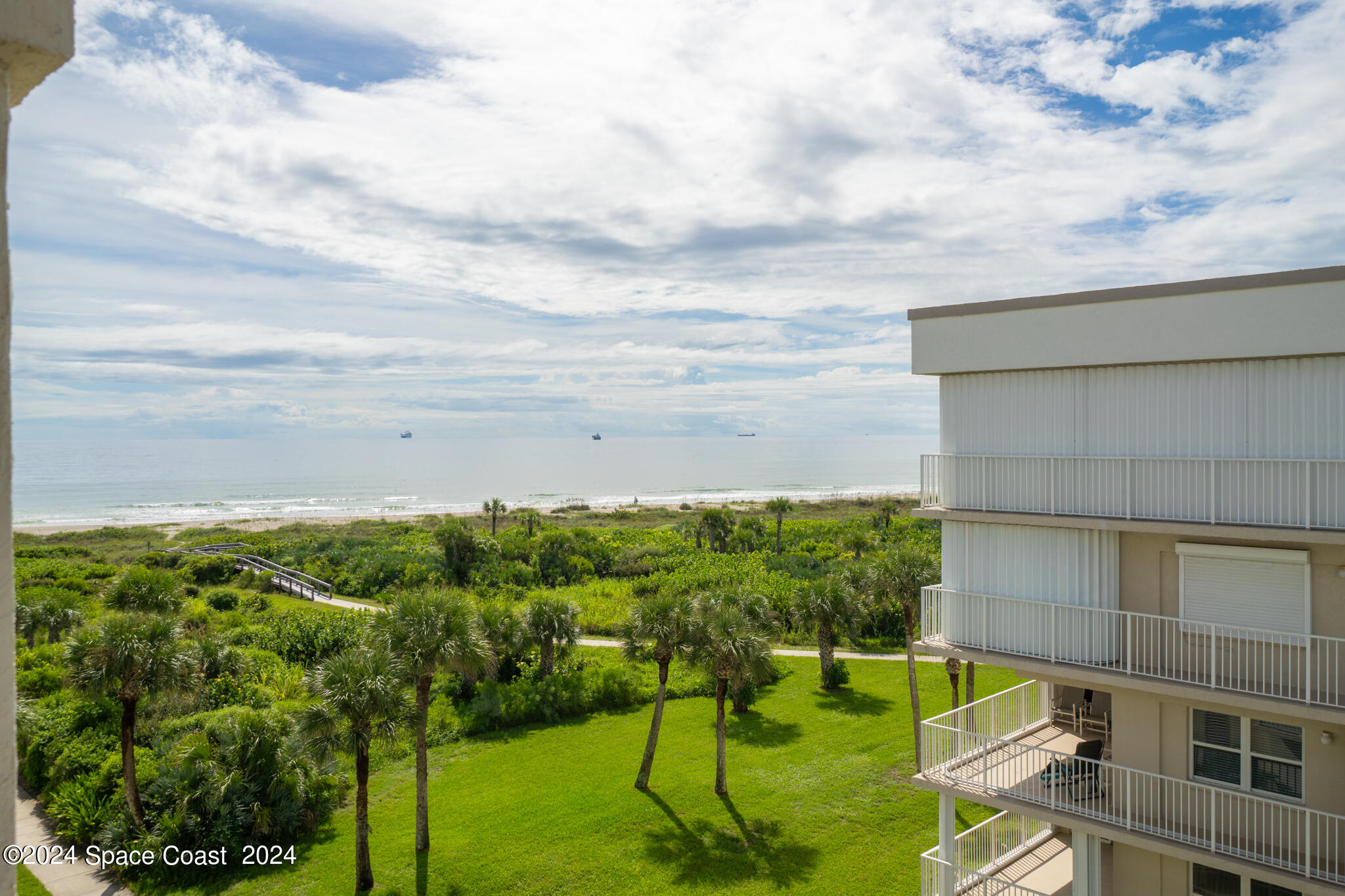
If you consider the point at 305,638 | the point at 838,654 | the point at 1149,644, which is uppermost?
the point at 1149,644

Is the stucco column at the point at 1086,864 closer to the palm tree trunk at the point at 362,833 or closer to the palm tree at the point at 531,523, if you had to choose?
the palm tree trunk at the point at 362,833

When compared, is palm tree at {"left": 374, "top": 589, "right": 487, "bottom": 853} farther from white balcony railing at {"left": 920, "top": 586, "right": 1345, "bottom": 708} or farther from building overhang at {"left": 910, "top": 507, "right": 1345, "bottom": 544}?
building overhang at {"left": 910, "top": 507, "right": 1345, "bottom": 544}

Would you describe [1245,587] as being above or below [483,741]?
above

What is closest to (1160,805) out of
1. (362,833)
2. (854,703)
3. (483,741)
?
(362,833)

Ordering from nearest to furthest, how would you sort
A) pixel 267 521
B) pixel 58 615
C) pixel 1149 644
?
pixel 1149 644 < pixel 58 615 < pixel 267 521

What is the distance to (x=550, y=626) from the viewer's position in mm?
27391

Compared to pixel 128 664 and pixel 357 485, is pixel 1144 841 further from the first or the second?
pixel 357 485

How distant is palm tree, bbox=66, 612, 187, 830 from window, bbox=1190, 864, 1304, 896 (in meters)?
19.6

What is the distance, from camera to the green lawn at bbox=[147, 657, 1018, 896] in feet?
52.5

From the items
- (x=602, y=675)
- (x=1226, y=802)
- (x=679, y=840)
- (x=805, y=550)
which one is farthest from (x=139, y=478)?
(x=1226, y=802)

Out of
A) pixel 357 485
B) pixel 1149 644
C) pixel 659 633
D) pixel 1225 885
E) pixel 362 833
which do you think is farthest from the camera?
pixel 357 485

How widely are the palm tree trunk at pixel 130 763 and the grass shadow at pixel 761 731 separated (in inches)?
594

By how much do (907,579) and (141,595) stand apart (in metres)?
20.3

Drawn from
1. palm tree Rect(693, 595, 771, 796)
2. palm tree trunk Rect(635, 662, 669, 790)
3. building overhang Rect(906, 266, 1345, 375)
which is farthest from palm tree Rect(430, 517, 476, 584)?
building overhang Rect(906, 266, 1345, 375)
